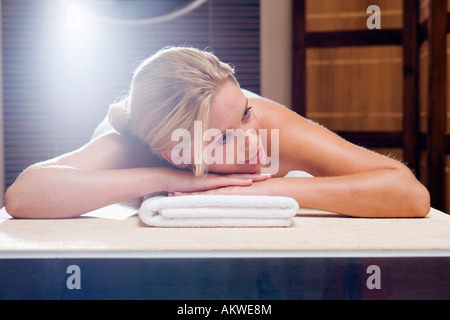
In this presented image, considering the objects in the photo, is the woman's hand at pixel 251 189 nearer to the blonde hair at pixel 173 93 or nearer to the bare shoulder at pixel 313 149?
the blonde hair at pixel 173 93

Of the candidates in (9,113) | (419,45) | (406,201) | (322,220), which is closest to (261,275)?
(322,220)

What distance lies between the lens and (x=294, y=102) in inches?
114

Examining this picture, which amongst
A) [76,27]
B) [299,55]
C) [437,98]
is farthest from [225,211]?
[76,27]

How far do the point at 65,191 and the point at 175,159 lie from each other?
0.25 meters

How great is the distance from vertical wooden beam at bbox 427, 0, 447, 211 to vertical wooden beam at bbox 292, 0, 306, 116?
2.32ft

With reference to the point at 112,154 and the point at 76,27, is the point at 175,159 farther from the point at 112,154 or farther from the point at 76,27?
the point at 76,27

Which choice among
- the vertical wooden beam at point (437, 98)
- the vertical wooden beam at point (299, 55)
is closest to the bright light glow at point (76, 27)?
the vertical wooden beam at point (299, 55)

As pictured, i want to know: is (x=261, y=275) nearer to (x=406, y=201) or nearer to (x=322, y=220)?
(x=322, y=220)

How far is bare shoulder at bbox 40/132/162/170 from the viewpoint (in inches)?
45.8

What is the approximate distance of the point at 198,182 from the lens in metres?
1.04

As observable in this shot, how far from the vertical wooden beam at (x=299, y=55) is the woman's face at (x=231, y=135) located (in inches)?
72.8

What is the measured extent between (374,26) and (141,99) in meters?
2.16

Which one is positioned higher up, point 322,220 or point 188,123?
point 188,123
